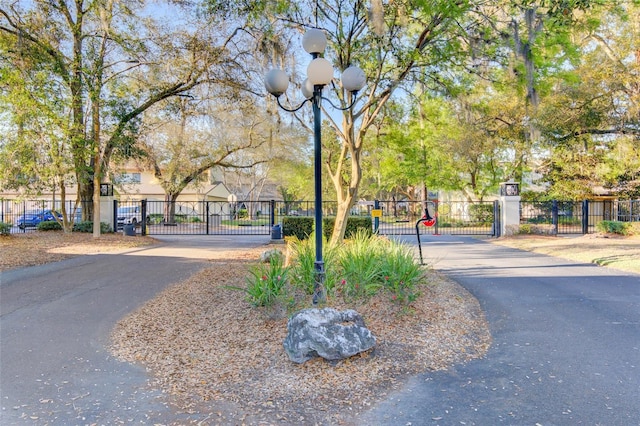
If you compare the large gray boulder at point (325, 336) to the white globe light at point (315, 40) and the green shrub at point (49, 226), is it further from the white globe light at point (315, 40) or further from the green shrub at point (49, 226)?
the green shrub at point (49, 226)

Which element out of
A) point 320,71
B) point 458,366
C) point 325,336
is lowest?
point 458,366

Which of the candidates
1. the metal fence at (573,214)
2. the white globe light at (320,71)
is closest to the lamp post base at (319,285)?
the white globe light at (320,71)

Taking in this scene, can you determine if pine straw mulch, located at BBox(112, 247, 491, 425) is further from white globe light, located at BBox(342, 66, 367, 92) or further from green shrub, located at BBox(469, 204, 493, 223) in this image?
green shrub, located at BBox(469, 204, 493, 223)

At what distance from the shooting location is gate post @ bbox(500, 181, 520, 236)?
53.4 ft

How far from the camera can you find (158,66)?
1310cm

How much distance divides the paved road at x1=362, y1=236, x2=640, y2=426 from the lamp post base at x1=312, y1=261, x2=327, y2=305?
5.48 feet

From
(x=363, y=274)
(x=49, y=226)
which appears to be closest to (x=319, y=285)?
(x=363, y=274)

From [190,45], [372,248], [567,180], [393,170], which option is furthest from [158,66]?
[567,180]

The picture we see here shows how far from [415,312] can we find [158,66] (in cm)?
1194

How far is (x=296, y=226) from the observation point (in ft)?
48.5

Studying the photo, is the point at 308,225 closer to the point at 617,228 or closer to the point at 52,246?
the point at 52,246

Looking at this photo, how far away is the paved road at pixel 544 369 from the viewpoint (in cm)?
291

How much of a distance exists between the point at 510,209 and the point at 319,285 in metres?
13.8

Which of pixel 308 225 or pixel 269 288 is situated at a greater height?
pixel 308 225
